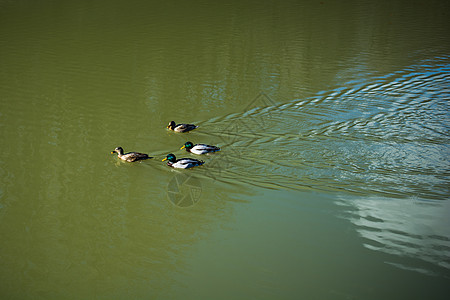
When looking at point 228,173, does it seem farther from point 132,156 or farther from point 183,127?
point 183,127

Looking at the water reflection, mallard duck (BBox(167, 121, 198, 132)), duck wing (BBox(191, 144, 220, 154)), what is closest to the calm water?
the water reflection

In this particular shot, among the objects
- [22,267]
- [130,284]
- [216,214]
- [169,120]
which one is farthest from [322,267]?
[169,120]

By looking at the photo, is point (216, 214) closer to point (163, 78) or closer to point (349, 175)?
point (349, 175)

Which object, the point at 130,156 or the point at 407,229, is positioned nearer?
the point at 407,229

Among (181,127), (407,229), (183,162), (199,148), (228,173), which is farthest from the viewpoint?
(181,127)

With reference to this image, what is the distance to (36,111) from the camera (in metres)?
9.62

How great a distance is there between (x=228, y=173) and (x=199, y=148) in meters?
0.82

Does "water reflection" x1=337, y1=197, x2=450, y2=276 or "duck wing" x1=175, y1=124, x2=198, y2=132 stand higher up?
"duck wing" x1=175, y1=124, x2=198, y2=132

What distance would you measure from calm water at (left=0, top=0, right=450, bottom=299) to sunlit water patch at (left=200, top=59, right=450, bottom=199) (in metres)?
0.04

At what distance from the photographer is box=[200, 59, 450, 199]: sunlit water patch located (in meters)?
6.88

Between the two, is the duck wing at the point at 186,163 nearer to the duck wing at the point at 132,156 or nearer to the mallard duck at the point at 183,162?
the mallard duck at the point at 183,162

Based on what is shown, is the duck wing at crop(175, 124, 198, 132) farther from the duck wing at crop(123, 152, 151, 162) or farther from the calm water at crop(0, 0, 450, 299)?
the duck wing at crop(123, 152, 151, 162)

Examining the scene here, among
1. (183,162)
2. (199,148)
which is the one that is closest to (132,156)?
(183,162)

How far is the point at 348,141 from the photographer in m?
8.05
